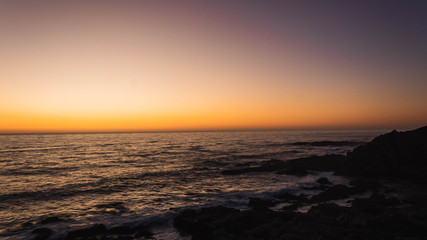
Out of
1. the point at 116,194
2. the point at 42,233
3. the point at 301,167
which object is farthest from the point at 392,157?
the point at 42,233

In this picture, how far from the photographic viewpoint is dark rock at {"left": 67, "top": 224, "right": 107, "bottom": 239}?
44.8 feet

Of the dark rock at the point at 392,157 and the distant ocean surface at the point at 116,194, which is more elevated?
the dark rock at the point at 392,157

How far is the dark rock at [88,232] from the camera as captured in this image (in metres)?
13.7

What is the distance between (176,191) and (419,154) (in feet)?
102

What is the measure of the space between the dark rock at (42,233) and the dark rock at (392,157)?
32997mm

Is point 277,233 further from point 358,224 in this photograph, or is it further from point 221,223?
point 358,224

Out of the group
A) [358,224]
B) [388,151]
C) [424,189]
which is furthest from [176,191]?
[388,151]

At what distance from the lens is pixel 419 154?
29109mm

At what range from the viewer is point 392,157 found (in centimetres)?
2986

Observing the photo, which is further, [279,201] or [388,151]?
[388,151]

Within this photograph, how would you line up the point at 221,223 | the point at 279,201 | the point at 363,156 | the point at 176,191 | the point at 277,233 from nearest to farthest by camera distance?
the point at 277,233 < the point at 221,223 < the point at 279,201 < the point at 176,191 < the point at 363,156

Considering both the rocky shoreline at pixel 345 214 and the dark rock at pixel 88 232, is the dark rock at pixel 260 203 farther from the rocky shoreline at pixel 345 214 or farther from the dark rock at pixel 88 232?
the dark rock at pixel 88 232

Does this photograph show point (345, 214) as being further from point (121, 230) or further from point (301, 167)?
point (301, 167)

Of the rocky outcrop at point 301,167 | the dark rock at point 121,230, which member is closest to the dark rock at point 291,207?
the dark rock at point 121,230
